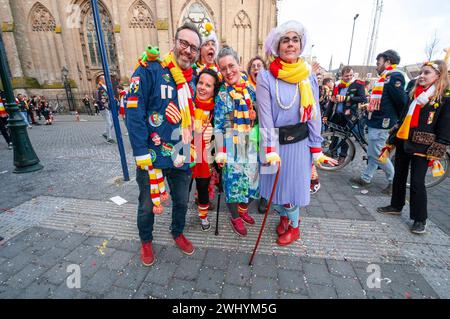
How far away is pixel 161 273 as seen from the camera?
2.20 metres

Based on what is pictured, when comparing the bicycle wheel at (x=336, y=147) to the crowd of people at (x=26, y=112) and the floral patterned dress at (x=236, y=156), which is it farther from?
the crowd of people at (x=26, y=112)

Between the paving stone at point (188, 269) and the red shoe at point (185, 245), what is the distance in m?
0.10

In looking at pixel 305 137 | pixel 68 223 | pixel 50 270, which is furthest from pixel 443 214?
pixel 68 223

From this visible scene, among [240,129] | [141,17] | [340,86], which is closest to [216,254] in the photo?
[240,129]

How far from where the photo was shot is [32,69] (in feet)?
71.1

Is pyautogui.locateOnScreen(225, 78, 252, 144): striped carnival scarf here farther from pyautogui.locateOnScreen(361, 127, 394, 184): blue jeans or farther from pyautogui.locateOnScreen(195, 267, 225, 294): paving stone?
pyautogui.locateOnScreen(361, 127, 394, 184): blue jeans

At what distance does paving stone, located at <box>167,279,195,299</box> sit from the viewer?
1951 mm

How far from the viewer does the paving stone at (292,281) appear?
2023mm

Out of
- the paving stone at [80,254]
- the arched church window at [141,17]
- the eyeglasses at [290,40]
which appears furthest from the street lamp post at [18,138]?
the arched church window at [141,17]

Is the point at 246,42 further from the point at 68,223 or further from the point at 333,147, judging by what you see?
the point at 68,223

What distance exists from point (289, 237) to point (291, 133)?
1302 mm

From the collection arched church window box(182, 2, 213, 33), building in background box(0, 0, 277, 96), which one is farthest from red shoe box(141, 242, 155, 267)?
arched church window box(182, 2, 213, 33)

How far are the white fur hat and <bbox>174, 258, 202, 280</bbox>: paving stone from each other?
7.86 feet

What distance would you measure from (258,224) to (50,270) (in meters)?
2.44
